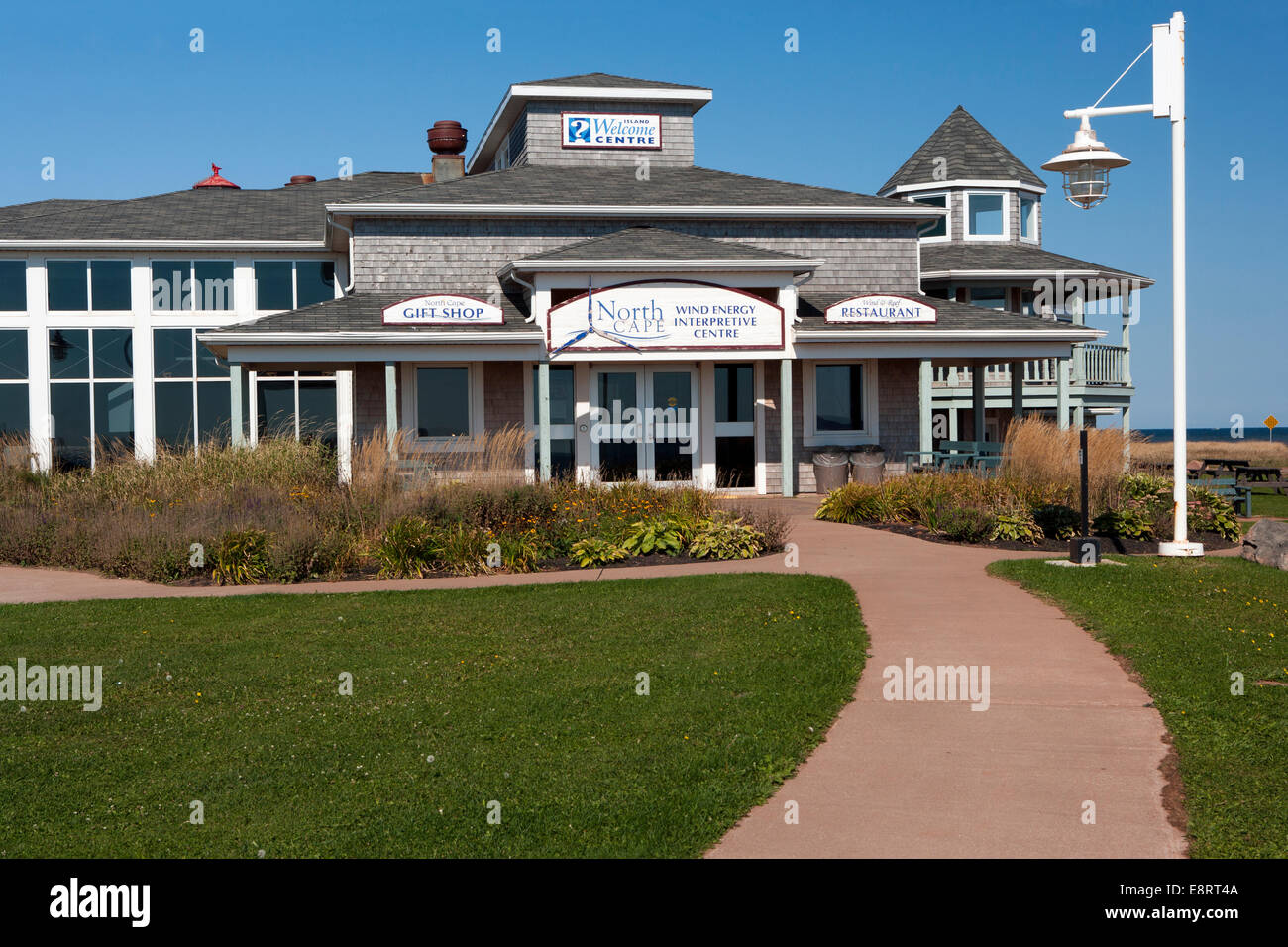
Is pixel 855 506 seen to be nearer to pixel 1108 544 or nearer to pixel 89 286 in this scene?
pixel 1108 544

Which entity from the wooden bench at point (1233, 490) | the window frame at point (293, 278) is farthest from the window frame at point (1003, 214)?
the window frame at point (293, 278)

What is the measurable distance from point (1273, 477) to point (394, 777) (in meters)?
29.0

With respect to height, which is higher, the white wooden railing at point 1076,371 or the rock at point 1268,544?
the white wooden railing at point 1076,371

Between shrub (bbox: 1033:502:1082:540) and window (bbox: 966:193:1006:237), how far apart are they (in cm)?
1518

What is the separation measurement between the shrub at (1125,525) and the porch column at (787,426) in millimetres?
6865

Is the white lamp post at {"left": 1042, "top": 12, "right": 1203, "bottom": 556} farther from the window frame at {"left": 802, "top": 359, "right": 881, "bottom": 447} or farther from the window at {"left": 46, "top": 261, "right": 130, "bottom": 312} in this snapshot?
the window at {"left": 46, "top": 261, "right": 130, "bottom": 312}

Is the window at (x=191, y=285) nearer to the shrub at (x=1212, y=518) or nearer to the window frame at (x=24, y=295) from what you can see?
the window frame at (x=24, y=295)

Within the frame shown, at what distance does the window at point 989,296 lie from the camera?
27.6m

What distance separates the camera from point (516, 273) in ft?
67.4

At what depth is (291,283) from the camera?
25578mm

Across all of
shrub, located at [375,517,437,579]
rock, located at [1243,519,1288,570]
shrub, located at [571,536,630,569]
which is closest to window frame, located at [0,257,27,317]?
shrub, located at [375,517,437,579]

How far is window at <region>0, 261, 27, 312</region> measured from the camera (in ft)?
81.2
